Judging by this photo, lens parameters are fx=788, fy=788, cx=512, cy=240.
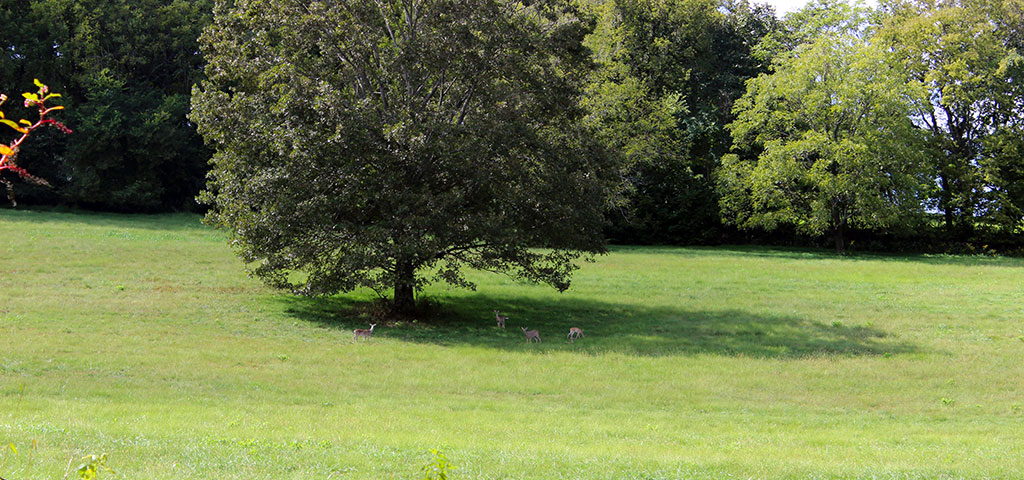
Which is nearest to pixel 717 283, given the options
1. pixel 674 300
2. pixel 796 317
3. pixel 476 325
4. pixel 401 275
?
pixel 674 300

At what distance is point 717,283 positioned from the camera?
127 ft

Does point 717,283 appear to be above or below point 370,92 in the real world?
below

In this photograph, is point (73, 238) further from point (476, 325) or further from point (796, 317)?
point (796, 317)

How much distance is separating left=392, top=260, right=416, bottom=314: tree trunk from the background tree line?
2703 centimetres

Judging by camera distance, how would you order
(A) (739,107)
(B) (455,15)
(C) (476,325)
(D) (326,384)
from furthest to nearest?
(A) (739,107) < (C) (476,325) < (B) (455,15) < (D) (326,384)

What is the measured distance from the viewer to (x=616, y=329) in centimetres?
2730

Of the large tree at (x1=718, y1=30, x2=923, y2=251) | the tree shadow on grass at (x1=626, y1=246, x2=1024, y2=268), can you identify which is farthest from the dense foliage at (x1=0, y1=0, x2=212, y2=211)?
the large tree at (x1=718, y1=30, x2=923, y2=251)

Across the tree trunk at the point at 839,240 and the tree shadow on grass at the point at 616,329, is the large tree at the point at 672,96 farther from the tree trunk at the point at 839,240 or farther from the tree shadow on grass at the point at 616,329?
the tree shadow on grass at the point at 616,329

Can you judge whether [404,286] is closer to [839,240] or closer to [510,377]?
[510,377]

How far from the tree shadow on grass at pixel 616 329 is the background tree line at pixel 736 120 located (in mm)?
23678

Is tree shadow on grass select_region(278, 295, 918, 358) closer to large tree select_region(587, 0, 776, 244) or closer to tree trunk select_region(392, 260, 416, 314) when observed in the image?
tree trunk select_region(392, 260, 416, 314)

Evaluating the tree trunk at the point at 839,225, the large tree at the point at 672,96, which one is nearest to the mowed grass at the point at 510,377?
the tree trunk at the point at 839,225

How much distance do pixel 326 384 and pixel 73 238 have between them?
32.8 meters

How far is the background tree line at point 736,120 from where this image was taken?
5491cm
